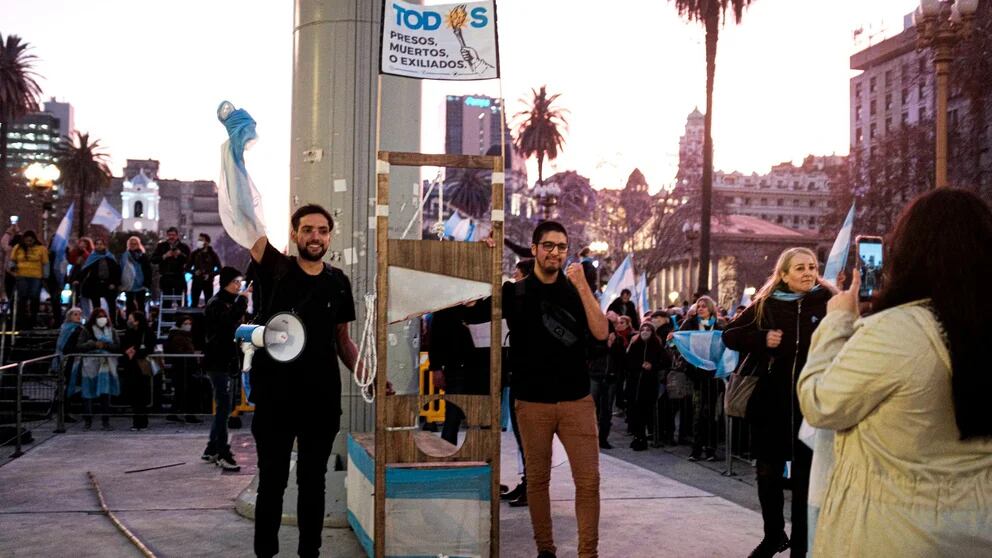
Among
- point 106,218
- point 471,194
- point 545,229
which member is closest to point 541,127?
point 471,194

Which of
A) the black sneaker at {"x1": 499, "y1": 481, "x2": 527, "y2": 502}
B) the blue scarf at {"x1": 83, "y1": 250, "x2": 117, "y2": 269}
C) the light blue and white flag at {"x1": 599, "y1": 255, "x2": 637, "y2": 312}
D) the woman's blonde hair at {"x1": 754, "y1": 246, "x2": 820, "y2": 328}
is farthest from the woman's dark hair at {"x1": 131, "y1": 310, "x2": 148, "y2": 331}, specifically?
the woman's blonde hair at {"x1": 754, "y1": 246, "x2": 820, "y2": 328}

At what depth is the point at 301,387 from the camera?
5641 mm

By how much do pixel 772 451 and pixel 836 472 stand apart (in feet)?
11.9

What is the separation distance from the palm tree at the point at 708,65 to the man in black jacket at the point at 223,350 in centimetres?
2036

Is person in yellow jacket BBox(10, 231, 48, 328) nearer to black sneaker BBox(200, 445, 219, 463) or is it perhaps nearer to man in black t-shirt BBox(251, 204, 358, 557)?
black sneaker BBox(200, 445, 219, 463)

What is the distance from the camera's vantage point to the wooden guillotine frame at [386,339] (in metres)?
5.94

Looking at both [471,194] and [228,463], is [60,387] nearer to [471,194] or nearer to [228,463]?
[228,463]

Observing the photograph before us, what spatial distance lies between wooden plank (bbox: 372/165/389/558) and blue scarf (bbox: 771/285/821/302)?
8.44 ft

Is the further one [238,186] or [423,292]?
[423,292]

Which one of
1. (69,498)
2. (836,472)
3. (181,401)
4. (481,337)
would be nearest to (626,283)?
(181,401)

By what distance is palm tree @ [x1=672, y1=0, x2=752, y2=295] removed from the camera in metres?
29.5

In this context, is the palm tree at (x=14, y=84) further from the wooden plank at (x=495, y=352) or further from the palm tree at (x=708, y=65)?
the wooden plank at (x=495, y=352)

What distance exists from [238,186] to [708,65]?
85.2 feet

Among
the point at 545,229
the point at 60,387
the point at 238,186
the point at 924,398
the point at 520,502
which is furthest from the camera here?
the point at 60,387
